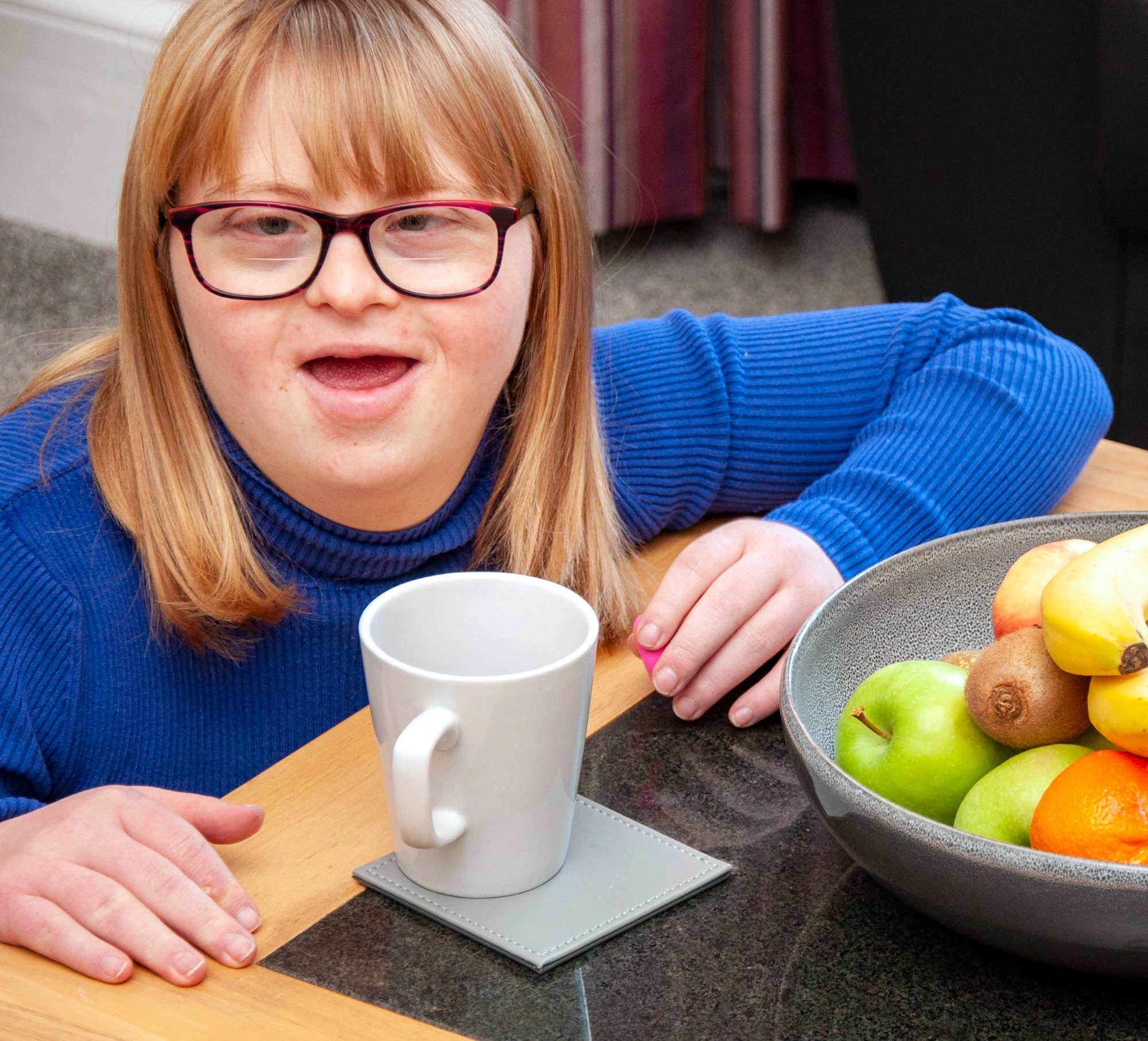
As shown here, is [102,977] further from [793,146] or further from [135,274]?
[793,146]

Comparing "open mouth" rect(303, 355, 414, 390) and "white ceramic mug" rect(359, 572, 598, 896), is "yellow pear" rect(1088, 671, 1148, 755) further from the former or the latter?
"open mouth" rect(303, 355, 414, 390)

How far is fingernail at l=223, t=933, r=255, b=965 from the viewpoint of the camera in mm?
570

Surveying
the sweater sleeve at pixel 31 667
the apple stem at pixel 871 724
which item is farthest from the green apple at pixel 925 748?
the sweater sleeve at pixel 31 667

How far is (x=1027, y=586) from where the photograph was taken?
65 cm

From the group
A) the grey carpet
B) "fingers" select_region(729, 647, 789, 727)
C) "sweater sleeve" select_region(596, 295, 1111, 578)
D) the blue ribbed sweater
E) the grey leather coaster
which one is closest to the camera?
the grey leather coaster

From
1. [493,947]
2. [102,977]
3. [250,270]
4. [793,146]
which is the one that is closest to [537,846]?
[493,947]

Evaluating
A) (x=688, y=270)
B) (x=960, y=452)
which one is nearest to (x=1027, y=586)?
(x=960, y=452)

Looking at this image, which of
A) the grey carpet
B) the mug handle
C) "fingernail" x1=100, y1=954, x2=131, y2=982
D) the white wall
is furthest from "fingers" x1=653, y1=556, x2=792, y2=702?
the white wall

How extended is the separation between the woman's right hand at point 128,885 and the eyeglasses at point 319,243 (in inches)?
11.9

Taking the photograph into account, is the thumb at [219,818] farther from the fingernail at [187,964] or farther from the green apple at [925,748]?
the green apple at [925,748]

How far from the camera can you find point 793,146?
10.3 feet

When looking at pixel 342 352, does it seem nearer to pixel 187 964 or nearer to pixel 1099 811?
pixel 187 964

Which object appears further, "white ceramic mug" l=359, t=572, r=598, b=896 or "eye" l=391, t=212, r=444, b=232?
"eye" l=391, t=212, r=444, b=232

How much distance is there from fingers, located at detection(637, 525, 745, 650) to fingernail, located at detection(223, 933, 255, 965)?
0.31m
